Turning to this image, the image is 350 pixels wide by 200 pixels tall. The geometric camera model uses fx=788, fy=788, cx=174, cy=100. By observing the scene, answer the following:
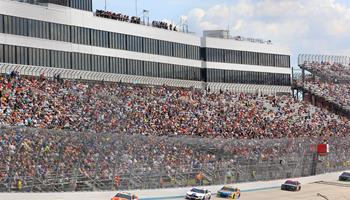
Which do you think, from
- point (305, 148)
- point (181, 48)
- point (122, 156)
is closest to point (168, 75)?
point (181, 48)

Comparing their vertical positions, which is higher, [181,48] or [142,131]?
[181,48]

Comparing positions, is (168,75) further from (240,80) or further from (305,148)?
(305,148)

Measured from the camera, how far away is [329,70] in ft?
349

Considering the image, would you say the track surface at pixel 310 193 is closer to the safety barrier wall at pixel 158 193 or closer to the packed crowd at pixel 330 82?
the safety barrier wall at pixel 158 193

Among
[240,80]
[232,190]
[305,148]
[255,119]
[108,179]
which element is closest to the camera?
[108,179]

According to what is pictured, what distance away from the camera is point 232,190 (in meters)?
54.9

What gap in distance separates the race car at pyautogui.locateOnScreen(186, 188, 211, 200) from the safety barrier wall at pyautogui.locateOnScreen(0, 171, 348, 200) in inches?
22.3

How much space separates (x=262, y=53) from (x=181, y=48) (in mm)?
13436

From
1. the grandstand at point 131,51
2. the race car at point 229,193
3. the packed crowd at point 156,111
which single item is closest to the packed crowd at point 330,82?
the grandstand at point 131,51

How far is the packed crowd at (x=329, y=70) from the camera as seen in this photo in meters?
104

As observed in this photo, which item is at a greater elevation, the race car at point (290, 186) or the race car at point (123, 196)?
the race car at point (123, 196)

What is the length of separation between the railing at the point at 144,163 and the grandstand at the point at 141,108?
8 cm

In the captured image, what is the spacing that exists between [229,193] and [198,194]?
3.14 m

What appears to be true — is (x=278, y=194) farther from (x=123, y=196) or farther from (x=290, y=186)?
(x=123, y=196)
